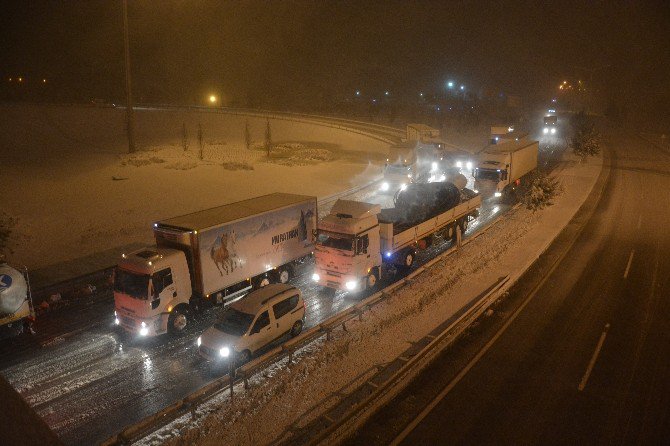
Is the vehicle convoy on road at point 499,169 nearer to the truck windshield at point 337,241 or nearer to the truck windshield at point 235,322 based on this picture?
the truck windshield at point 337,241

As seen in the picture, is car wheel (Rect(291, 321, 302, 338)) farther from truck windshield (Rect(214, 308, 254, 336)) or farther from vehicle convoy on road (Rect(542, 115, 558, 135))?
vehicle convoy on road (Rect(542, 115, 558, 135))

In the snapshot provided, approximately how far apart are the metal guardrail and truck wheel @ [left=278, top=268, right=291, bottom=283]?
4.03 metres

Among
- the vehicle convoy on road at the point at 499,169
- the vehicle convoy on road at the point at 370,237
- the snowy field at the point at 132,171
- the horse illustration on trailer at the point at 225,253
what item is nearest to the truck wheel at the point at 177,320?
the horse illustration on trailer at the point at 225,253

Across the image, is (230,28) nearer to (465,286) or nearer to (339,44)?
(339,44)

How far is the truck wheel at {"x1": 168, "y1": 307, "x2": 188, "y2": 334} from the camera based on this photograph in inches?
601

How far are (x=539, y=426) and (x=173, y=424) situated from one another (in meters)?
8.24

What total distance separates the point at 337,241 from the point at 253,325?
5301mm

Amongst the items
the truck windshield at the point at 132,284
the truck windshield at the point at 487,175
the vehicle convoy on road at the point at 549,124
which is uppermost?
the vehicle convoy on road at the point at 549,124

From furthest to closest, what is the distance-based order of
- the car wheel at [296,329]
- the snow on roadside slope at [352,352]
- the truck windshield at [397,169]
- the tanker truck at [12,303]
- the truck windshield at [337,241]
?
the truck windshield at [397,169]
the truck windshield at [337,241]
the car wheel at [296,329]
the tanker truck at [12,303]
the snow on roadside slope at [352,352]

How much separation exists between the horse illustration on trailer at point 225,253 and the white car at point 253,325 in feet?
6.84

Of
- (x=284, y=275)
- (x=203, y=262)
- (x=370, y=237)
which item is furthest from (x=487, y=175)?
(x=203, y=262)

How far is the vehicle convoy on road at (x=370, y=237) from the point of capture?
1762cm

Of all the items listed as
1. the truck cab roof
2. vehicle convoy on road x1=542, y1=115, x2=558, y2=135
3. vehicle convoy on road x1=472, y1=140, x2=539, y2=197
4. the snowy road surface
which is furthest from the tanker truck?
vehicle convoy on road x1=542, y1=115, x2=558, y2=135

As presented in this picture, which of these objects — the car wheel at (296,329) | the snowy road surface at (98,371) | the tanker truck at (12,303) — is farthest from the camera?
the car wheel at (296,329)
